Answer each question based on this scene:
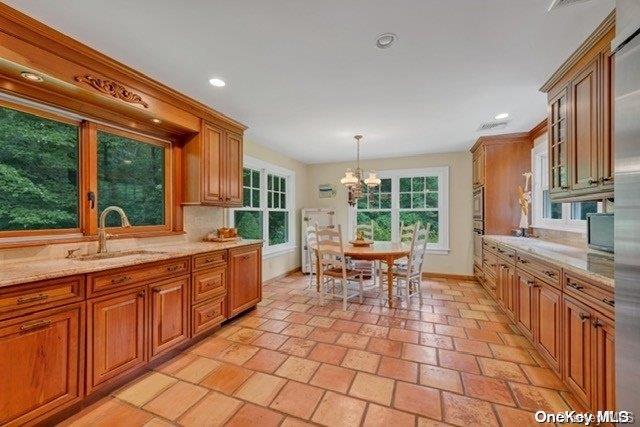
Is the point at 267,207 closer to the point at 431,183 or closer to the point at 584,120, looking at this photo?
the point at 431,183

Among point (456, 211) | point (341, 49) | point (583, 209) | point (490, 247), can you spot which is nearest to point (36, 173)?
point (341, 49)

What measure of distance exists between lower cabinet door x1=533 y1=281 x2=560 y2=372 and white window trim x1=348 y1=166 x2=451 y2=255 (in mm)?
2991

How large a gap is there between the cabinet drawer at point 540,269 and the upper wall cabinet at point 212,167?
123 inches

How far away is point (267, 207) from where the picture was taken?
4906mm

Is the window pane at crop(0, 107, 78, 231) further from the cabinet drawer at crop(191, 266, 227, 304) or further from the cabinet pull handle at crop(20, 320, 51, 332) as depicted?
the cabinet drawer at crop(191, 266, 227, 304)

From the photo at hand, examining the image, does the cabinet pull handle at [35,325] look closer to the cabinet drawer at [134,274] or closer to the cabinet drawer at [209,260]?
the cabinet drawer at [134,274]

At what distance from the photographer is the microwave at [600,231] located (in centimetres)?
193

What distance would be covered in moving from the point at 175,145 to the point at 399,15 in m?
2.55

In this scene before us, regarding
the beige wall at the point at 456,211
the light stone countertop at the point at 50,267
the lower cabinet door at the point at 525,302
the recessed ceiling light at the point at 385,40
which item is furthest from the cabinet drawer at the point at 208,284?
the beige wall at the point at 456,211

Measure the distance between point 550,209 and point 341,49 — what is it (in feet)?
10.9

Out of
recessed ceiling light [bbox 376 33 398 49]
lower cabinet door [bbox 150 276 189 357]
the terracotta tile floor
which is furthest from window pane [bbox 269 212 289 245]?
recessed ceiling light [bbox 376 33 398 49]

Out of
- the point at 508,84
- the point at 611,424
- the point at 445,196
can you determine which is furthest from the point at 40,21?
the point at 445,196

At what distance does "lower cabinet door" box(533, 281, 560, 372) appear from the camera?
6.07 ft

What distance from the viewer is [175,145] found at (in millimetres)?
3006
